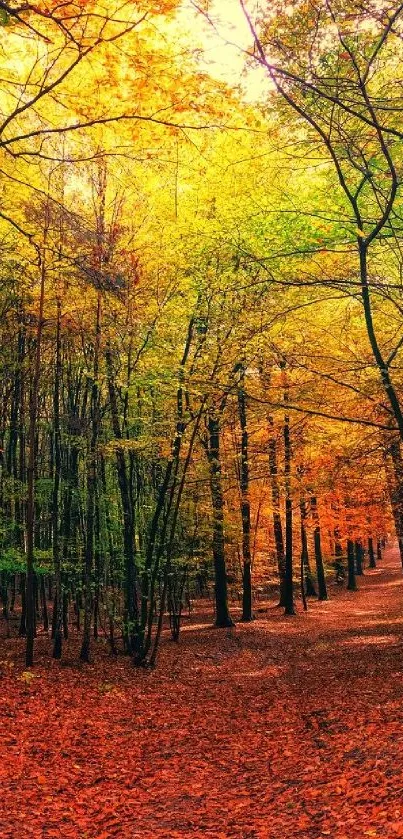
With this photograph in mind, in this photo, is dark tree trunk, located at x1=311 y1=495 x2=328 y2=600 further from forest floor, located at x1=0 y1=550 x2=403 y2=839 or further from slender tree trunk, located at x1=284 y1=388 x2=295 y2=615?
forest floor, located at x1=0 y1=550 x2=403 y2=839

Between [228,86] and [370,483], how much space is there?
35.5 feet

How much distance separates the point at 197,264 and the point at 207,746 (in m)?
9.79

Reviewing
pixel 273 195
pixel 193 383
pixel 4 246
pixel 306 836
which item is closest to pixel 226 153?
pixel 273 195

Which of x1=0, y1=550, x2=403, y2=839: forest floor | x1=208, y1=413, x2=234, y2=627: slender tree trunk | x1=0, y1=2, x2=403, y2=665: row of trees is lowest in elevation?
x1=0, y1=550, x2=403, y2=839: forest floor

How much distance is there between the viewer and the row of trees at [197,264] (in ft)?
19.3

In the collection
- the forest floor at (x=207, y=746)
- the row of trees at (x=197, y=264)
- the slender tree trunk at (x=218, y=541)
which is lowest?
the forest floor at (x=207, y=746)

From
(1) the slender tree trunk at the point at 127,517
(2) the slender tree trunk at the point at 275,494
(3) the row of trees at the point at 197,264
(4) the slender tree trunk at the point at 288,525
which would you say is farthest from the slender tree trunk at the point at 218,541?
(1) the slender tree trunk at the point at 127,517

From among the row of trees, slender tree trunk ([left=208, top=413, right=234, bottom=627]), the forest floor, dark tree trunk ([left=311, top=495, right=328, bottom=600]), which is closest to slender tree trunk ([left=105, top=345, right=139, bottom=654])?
the row of trees

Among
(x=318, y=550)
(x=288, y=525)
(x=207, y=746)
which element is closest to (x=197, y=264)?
(x=207, y=746)

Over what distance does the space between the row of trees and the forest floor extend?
Answer: 2122 mm

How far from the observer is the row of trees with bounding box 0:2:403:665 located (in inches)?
232

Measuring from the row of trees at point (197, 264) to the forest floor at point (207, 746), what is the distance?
212 centimetres

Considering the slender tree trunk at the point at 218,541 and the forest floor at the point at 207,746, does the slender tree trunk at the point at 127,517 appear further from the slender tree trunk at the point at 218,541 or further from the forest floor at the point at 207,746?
the slender tree trunk at the point at 218,541

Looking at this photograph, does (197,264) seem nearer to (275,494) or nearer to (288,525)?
(275,494)
